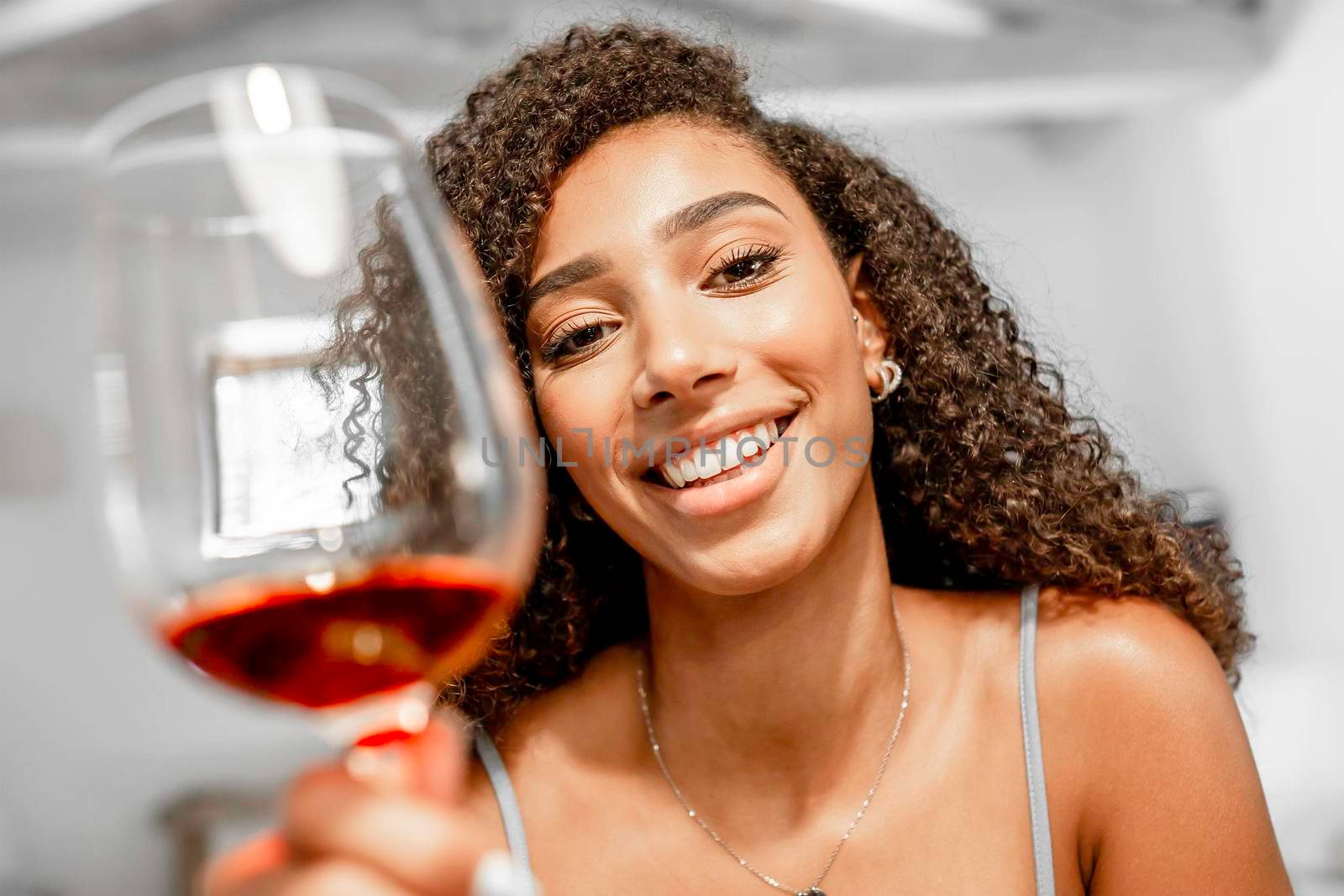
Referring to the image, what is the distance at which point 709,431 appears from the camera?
4.41ft

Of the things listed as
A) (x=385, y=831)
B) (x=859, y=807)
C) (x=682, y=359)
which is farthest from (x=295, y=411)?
(x=859, y=807)

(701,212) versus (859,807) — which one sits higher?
(701,212)

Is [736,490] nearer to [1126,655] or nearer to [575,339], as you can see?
[575,339]

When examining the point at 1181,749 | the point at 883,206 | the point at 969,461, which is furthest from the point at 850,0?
the point at 1181,749

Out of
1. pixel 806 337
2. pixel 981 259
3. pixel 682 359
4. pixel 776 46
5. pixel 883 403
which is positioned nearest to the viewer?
pixel 682 359

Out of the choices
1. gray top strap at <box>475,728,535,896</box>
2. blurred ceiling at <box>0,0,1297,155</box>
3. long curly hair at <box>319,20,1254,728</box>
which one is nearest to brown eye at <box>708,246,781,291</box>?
long curly hair at <box>319,20,1254,728</box>

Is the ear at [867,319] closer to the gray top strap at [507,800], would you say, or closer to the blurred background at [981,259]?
the gray top strap at [507,800]

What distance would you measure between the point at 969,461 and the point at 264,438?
4.06ft

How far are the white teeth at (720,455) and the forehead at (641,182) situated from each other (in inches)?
9.5

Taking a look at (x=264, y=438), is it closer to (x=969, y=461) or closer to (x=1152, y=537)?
(x=969, y=461)

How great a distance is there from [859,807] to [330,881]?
3.51ft

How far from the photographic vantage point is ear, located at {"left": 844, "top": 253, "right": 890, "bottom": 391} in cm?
171

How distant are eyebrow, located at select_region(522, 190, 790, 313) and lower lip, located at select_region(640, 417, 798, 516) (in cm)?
26

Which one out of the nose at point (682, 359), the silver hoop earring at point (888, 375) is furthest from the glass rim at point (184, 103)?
the silver hoop earring at point (888, 375)
